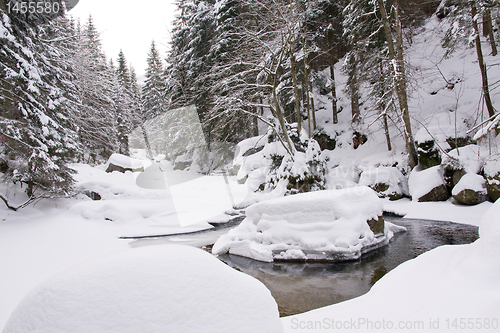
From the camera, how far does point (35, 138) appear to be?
29.1 feet

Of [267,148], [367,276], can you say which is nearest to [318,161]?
[267,148]

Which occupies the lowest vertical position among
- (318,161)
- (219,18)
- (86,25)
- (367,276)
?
(367,276)

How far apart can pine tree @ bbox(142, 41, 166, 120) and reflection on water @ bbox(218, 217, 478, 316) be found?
29994 millimetres

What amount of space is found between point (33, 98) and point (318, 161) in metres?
11.7

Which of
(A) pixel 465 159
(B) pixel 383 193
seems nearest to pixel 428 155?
(A) pixel 465 159

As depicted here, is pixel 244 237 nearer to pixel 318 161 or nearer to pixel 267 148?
pixel 318 161

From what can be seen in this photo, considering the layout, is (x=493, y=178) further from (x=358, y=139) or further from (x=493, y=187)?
(x=358, y=139)

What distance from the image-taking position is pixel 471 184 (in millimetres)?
9117

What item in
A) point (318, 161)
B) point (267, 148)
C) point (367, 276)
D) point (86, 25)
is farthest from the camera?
point (86, 25)

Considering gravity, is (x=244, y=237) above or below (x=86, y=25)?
below

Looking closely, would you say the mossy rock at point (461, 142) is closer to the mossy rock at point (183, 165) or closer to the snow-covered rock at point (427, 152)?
the snow-covered rock at point (427, 152)

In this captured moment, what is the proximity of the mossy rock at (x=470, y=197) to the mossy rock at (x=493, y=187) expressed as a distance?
0.86 feet

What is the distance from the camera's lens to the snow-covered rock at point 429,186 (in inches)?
410

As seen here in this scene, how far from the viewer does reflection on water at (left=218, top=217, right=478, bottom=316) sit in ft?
15.3
